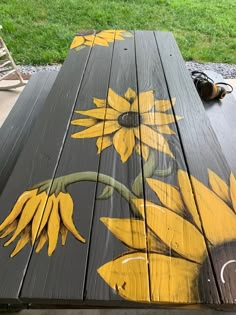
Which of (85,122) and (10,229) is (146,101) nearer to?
(85,122)

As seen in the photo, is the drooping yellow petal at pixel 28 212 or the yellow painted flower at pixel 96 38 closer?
the drooping yellow petal at pixel 28 212

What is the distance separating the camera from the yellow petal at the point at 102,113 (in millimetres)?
1165

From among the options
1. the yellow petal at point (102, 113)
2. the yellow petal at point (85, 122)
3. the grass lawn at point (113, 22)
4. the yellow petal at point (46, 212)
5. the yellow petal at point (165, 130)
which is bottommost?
the yellow petal at point (46, 212)

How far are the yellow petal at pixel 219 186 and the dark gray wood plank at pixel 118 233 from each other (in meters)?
0.21

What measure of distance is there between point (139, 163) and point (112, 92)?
1.60 feet

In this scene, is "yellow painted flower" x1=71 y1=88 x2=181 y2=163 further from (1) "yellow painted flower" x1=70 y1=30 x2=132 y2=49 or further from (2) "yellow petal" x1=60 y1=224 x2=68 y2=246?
(1) "yellow painted flower" x1=70 y1=30 x2=132 y2=49

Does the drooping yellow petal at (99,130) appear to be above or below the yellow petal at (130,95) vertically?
below

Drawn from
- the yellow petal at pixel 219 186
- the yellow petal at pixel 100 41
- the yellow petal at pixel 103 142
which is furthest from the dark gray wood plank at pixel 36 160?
the yellow petal at pixel 219 186

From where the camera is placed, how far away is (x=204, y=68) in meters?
2.94

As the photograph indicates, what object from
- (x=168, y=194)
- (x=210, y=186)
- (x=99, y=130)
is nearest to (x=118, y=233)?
(x=168, y=194)

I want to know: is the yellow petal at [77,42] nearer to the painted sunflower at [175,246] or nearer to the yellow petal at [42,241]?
the painted sunflower at [175,246]

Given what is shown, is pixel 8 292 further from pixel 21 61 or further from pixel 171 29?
pixel 171 29

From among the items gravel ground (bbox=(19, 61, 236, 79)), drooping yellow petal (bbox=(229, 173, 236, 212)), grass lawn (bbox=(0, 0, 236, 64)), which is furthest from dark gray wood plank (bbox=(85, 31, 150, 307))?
grass lawn (bbox=(0, 0, 236, 64))

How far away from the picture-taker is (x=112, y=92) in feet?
4.36
